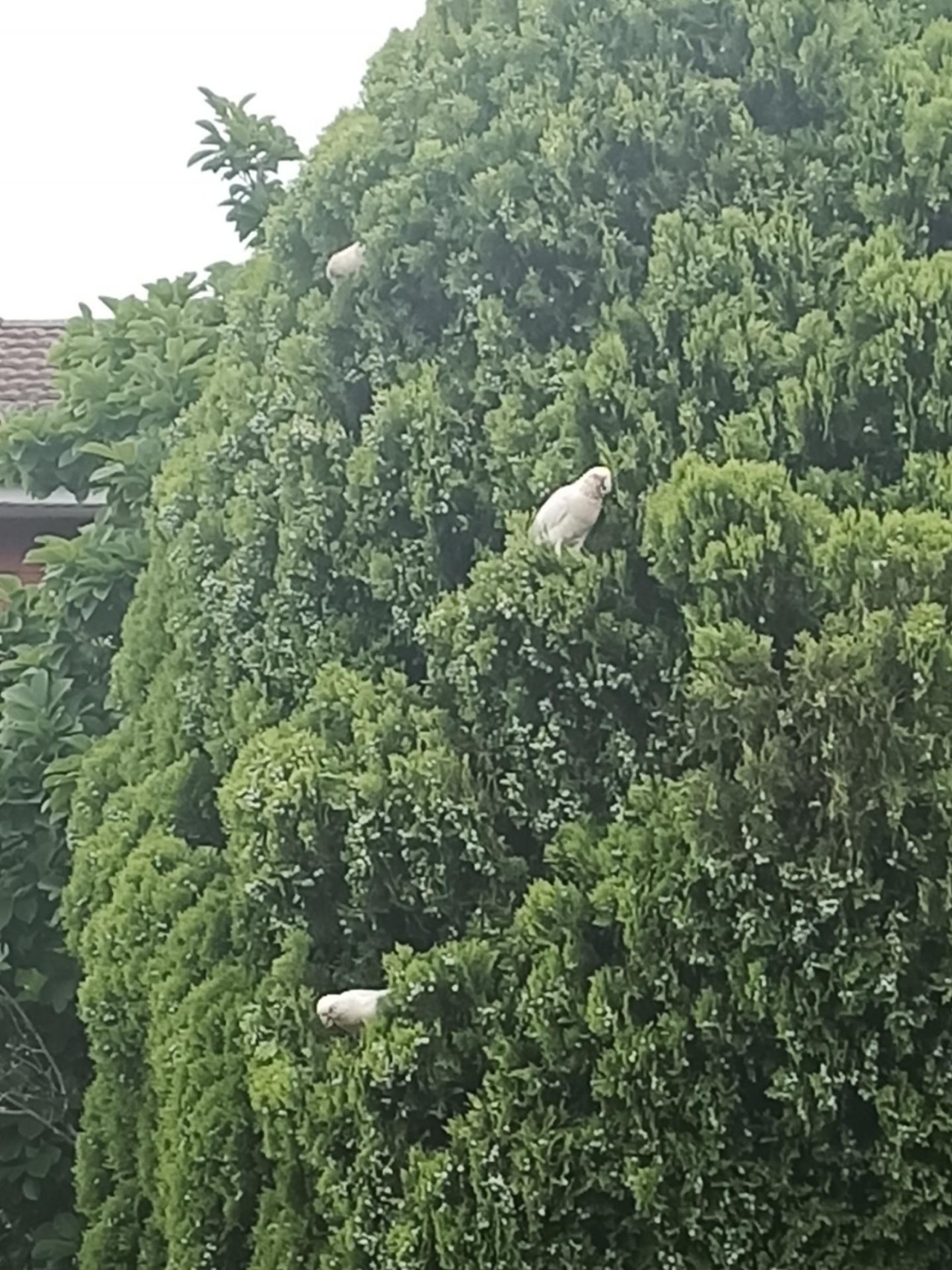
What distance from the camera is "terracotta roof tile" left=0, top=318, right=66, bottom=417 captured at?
8727 millimetres

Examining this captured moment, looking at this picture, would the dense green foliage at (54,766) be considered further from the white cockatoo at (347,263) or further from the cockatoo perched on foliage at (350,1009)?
the cockatoo perched on foliage at (350,1009)

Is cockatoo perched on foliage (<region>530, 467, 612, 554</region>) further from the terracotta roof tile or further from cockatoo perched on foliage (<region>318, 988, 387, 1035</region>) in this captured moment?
the terracotta roof tile

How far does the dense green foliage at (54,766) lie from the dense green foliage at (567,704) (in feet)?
1.91

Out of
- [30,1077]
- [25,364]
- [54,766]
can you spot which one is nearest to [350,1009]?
[54,766]

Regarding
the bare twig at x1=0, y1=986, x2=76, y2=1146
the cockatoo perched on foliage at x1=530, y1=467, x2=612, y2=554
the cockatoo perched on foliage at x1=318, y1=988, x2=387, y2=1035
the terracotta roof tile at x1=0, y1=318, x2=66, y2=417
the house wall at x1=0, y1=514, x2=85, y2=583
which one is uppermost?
the terracotta roof tile at x1=0, y1=318, x2=66, y2=417

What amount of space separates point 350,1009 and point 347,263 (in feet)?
5.17

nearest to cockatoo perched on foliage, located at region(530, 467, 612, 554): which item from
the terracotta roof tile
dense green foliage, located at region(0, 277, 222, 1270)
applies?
dense green foliage, located at region(0, 277, 222, 1270)

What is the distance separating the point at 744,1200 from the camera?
2176 mm

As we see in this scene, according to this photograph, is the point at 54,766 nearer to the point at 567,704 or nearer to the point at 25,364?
the point at 567,704

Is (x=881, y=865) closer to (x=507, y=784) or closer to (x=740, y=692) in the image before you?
(x=740, y=692)

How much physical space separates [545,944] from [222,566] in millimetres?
1279

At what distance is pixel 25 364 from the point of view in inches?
376

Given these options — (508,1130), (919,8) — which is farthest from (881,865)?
(919,8)

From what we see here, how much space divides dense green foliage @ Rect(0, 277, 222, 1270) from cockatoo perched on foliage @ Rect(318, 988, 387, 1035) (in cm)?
145
